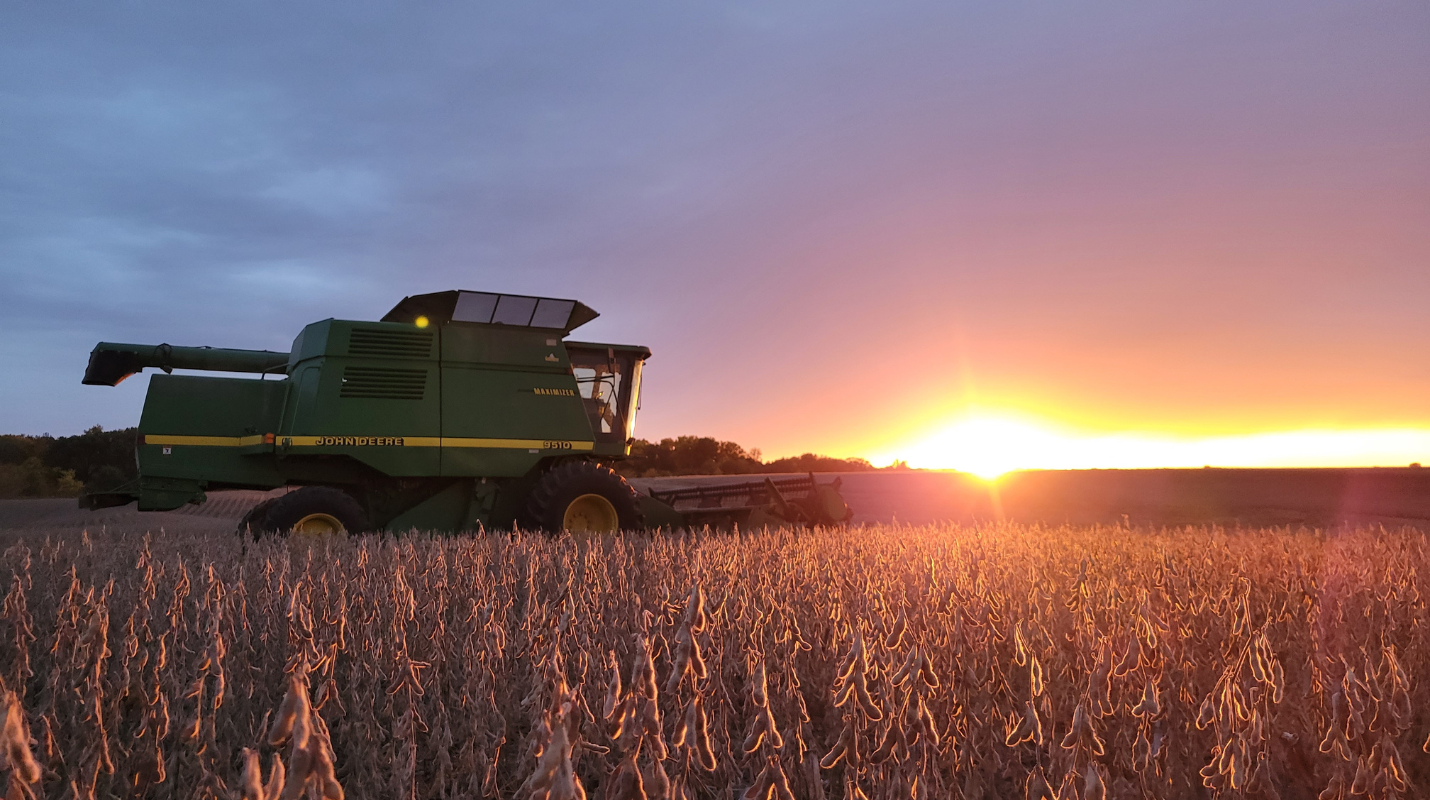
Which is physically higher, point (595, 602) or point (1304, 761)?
point (595, 602)

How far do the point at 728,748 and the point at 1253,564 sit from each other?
5.55 m

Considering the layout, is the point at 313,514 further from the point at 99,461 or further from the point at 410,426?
the point at 99,461

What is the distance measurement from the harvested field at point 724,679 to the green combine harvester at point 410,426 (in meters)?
2.44

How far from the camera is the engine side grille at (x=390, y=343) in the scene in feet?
29.4

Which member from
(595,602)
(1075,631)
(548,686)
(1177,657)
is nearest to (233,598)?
(595,602)

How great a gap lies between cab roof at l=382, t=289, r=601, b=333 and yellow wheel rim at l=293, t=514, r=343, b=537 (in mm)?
2457

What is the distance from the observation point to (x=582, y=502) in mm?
9461

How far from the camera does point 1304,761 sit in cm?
306

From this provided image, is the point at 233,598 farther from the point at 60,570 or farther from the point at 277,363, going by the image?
the point at 277,363

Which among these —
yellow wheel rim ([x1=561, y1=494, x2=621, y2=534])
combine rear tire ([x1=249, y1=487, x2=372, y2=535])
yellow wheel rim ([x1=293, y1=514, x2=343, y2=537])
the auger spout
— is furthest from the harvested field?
the auger spout

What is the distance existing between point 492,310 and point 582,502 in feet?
8.00

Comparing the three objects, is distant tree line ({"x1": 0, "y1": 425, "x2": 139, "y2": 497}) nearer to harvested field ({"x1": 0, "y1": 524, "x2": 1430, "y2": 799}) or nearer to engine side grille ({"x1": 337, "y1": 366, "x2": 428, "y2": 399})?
engine side grille ({"x1": 337, "y1": 366, "x2": 428, "y2": 399})

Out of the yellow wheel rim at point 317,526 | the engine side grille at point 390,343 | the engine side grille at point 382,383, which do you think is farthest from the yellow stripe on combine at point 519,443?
the yellow wheel rim at point 317,526

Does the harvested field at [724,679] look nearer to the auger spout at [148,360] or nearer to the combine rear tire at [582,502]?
the combine rear tire at [582,502]
